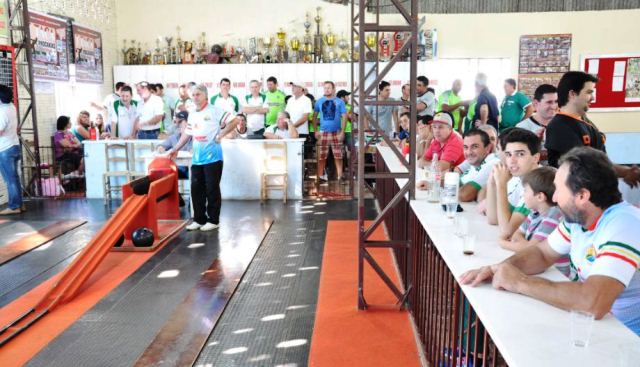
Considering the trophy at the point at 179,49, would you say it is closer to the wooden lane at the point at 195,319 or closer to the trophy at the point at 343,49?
the trophy at the point at 343,49

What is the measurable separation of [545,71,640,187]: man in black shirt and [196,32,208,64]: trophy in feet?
34.5

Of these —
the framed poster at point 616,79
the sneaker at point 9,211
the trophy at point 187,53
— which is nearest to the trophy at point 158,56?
the trophy at point 187,53

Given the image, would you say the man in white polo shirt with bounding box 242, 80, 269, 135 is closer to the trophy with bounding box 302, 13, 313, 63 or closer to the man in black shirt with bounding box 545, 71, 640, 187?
the trophy with bounding box 302, 13, 313, 63

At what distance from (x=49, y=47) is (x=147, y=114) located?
2.34m

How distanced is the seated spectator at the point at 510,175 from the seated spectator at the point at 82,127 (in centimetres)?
912

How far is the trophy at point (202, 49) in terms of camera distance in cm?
1295

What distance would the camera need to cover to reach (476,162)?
13.0 ft

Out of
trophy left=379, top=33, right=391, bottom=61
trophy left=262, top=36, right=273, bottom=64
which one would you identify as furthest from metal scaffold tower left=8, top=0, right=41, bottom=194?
trophy left=379, top=33, right=391, bottom=61

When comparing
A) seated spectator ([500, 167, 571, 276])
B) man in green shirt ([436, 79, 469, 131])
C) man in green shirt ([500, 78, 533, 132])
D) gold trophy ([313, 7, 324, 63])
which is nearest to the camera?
seated spectator ([500, 167, 571, 276])

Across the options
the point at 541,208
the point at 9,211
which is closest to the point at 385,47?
the point at 9,211

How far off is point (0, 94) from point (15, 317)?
4476mm

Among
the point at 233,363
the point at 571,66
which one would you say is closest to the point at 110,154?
the point at 233,363

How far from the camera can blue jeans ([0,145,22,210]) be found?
25.4ft

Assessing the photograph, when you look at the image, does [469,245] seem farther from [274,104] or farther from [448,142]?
[274,104]
